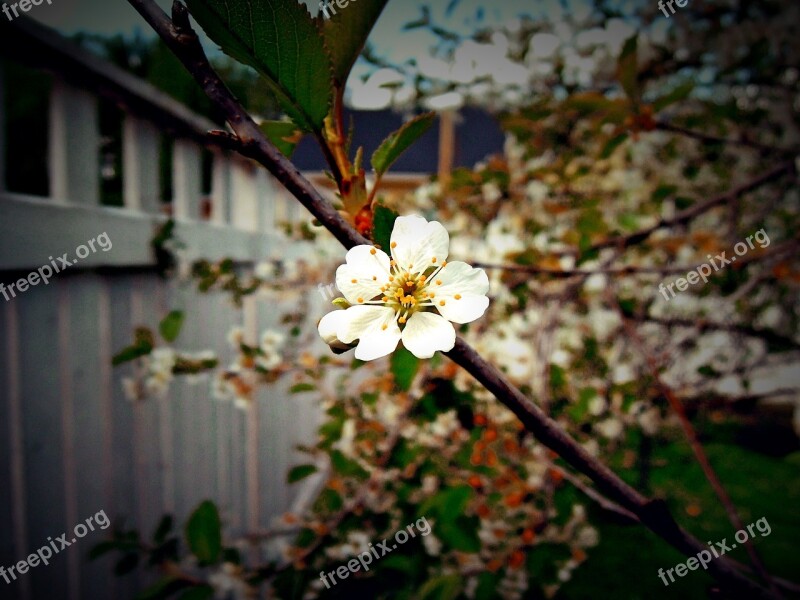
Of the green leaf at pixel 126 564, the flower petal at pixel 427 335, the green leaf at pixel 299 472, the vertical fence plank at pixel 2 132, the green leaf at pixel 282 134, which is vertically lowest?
the green leaf at pixel 126 564

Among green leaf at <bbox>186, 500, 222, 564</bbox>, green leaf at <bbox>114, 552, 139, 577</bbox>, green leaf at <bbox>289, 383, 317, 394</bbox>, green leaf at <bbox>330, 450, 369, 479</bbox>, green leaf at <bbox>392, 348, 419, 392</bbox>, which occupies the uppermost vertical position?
green leaf at <bbox>392, 348, 419, 392</bbox>

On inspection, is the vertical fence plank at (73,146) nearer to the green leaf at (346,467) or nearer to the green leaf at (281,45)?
the green leaf at (346,467)

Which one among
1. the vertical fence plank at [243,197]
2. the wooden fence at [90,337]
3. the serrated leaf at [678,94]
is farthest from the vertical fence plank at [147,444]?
the serrated leaf at [678,94]

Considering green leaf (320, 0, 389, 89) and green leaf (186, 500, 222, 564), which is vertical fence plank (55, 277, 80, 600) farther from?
green leaf (320, 0, 389, 89)

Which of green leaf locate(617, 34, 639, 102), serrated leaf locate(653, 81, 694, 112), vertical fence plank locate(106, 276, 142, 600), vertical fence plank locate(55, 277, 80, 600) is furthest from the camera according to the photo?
vertical fence plank locate(106, 276, 142, 600)

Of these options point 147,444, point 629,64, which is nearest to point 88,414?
point 147,444

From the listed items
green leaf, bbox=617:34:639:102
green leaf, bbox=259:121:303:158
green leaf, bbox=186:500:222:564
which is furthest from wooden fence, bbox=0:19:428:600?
green leaf, bbox=617:34:639:102
